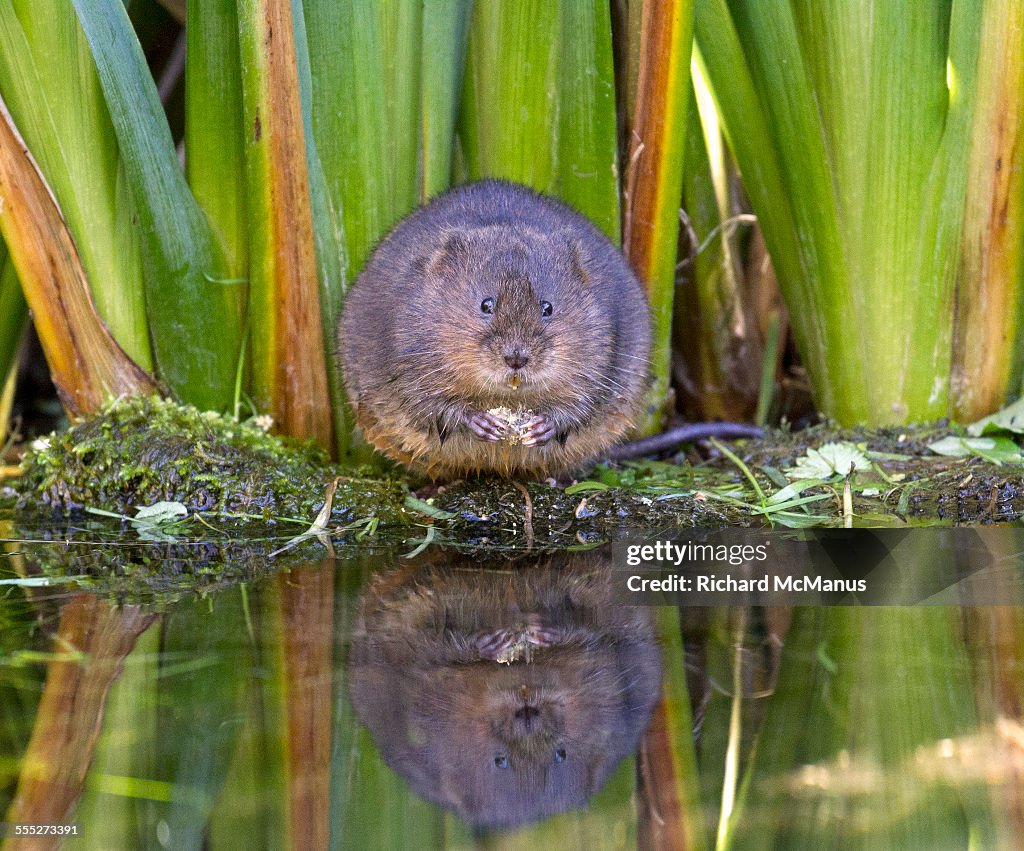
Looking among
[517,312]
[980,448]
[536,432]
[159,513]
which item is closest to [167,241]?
[159,513]

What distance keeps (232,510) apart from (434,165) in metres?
1.25


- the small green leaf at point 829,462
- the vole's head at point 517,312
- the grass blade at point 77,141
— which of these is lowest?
the small green leaf at point 829,462

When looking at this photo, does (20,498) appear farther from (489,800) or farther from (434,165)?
(489,800)

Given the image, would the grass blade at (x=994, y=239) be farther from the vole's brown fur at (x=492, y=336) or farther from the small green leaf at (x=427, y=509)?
the small green leaf at (x=427, y=509)

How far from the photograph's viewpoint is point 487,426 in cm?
311

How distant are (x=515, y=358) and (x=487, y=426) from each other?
27 cm

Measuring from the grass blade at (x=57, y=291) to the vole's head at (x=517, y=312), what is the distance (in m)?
1.04

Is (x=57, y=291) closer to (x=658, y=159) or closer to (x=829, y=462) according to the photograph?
(x=658, y=159)

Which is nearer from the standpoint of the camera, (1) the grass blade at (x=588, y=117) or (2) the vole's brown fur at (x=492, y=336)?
(2) the vole's brown fur at (x=492, y=336)

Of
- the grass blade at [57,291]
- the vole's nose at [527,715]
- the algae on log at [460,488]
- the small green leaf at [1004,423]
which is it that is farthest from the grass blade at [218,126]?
the small green leaf at [1004,423]

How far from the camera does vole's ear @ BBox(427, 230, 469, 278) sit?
310 centimetres

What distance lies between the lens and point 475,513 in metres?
3.08

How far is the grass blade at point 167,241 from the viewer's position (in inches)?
122

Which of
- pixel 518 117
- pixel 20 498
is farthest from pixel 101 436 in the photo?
pixel 518 117
